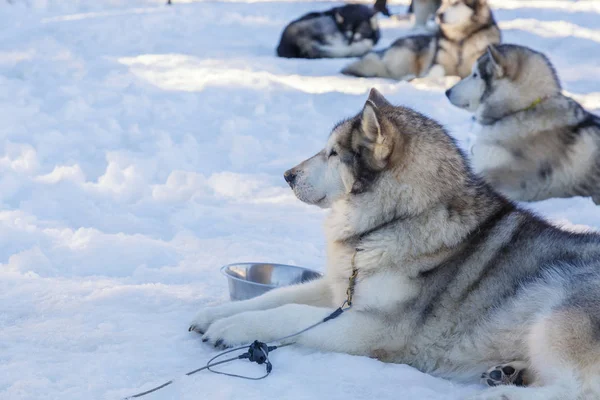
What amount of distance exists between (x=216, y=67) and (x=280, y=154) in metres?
3.45

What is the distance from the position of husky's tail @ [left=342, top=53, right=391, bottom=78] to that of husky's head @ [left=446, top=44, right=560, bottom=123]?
425 cm

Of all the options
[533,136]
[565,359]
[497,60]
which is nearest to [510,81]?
[497,60]

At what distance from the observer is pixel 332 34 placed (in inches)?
484

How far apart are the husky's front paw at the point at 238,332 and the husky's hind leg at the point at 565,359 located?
2.82 ft

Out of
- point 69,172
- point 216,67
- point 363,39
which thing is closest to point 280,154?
point 69,172

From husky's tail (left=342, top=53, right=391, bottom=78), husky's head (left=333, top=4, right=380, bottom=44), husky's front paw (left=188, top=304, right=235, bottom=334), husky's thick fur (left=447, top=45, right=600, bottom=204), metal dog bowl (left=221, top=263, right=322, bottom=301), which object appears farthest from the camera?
husky's head (left=333, top=4, right=380, bottom=44)

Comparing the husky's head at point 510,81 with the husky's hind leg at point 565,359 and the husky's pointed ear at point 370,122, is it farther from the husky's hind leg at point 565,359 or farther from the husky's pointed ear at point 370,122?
the husky's hind leg at point 565,359

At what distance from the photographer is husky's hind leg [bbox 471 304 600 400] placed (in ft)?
8.18

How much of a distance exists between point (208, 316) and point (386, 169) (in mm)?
933

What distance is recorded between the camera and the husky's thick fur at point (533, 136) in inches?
220

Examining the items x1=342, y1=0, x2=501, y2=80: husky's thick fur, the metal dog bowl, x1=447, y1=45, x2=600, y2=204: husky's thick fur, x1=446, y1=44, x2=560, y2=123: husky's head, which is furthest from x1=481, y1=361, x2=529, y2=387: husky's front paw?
x1=342, y1=0, x2=501, y2=80: husky's thick fur

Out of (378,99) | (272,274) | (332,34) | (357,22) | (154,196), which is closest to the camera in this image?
(378,99)

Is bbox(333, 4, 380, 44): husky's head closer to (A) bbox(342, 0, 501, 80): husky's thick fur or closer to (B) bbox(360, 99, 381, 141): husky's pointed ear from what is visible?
(A) bbox(342, 0, 501, 80): husky's thick fur

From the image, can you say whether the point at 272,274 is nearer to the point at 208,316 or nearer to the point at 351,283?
the point at 208,316
